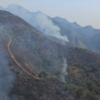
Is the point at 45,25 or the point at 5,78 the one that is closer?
the point at 5,78

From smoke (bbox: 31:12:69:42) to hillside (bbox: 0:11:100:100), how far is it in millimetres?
37643

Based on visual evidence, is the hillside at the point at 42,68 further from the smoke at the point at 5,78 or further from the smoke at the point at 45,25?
the smoke at the point at 45,25

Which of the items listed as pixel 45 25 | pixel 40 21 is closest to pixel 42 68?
pixel 45 25

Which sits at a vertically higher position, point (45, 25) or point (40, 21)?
point (40, 21)

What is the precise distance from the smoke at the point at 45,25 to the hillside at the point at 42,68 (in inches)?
1482

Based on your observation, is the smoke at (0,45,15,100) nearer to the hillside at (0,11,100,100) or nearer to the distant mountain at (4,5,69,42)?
the hillside at (0,11,100,100)

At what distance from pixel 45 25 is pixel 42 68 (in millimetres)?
61681

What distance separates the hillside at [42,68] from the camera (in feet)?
87.0

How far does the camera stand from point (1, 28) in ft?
145

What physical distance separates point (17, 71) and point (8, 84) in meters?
2.76

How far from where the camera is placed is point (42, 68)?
36.6 metres

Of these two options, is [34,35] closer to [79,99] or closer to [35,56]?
[35,56]

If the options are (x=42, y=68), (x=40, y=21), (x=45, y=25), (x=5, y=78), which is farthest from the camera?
(x=40, y=21)

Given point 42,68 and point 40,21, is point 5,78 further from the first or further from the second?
point 40,21
